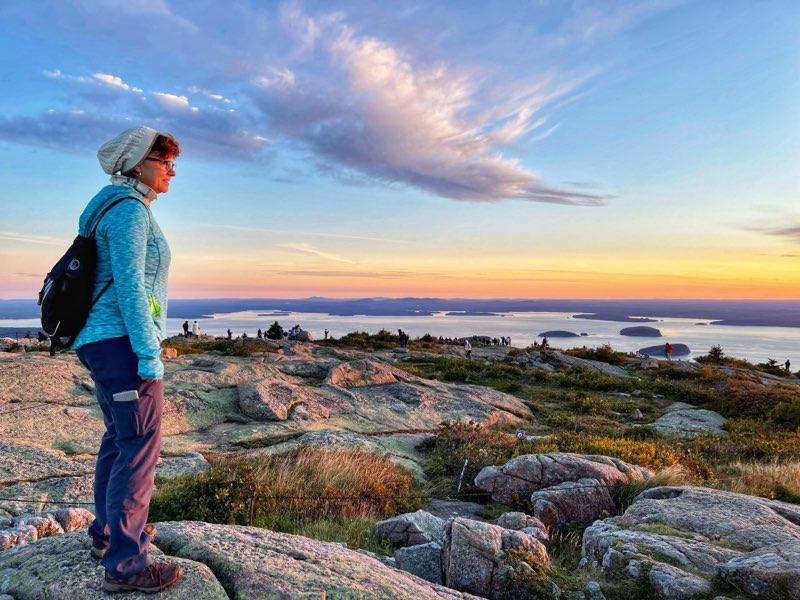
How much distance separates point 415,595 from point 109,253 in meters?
3.08

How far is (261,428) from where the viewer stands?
12031 millimetres

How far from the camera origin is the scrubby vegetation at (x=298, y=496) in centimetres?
683

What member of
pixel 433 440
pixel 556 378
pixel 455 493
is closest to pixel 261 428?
pixel 433 440

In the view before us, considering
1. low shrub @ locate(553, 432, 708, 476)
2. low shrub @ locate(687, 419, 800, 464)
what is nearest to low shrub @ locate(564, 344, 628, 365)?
low shrub @ locate(687, 419, 800, 464)

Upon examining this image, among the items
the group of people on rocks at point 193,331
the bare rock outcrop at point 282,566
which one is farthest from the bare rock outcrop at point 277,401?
the group of people on rocks at point 193,331

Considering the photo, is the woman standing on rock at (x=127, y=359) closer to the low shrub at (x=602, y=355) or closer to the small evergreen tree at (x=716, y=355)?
the low shrub at (x=602, y=355)

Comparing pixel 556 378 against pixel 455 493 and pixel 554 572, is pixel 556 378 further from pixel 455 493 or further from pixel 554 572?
pixel 554 572

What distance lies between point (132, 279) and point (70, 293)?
1.20 ft

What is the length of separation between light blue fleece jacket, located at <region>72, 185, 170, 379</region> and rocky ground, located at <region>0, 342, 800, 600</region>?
60.7 inches

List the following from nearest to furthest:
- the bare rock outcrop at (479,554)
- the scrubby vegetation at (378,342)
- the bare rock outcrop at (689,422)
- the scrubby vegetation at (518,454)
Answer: the bare rock outcrop at (479,554), the scrubby vegetation at (518,454), the bare rock outcrop at (689,422), the scrubby vegetation at (378,342)

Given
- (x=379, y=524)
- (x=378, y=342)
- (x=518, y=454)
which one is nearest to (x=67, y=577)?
(x=379, y=524)

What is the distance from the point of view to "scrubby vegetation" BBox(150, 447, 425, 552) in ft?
22.4

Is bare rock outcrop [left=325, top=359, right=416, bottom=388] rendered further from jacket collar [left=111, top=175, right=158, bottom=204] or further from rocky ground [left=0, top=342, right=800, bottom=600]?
jacket collar [left=111, top=175, right=158, bottom=204]

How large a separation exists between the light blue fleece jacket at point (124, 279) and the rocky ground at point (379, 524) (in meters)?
1.54
